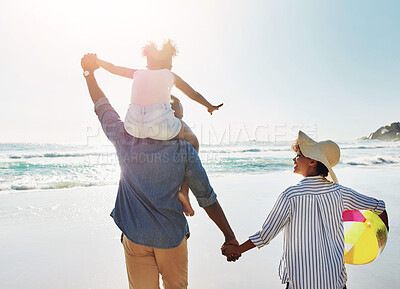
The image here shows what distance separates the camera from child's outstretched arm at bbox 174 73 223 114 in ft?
5.28

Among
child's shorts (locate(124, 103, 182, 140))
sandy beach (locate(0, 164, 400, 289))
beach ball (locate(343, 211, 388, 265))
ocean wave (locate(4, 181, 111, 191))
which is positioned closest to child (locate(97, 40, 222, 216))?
child's shorts (locate(124, 103, 182, 140))

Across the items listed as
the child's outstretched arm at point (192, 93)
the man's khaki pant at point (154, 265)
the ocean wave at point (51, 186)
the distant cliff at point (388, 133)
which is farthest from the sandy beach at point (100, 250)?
the distant cliff at point (388, 133)

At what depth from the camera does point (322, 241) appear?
61.4 inches

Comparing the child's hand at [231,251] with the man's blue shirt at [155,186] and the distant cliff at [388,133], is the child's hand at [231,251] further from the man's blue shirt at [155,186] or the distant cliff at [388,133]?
the distant cliff at [388,133]

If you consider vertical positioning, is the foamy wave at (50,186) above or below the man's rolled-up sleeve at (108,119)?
below

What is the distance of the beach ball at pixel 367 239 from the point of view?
1.81 metres

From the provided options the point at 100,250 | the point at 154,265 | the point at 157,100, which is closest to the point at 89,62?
the point at 157,100

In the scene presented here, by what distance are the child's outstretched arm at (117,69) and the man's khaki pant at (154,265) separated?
0.84 metres

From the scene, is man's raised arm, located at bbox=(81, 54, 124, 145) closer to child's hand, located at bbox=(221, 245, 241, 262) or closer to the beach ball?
child's hand, located at bbox=(221, 245, 241, 262)

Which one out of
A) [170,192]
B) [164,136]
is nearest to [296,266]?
[170,192]

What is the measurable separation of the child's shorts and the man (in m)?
0.04

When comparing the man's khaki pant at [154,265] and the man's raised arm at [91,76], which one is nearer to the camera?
the man's khaki pant at [154,265]

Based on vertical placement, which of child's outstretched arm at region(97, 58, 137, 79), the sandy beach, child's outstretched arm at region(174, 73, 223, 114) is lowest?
the sandy beach

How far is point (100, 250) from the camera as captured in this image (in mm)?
3545
